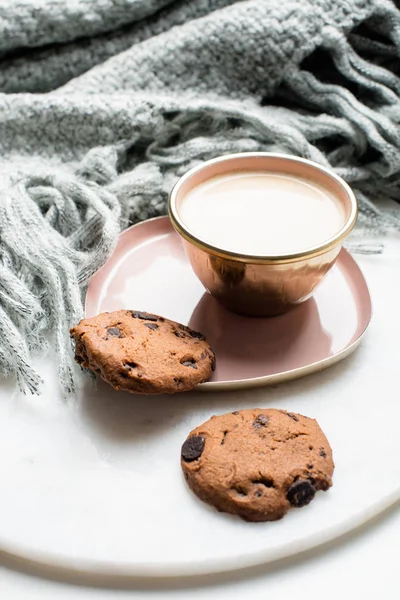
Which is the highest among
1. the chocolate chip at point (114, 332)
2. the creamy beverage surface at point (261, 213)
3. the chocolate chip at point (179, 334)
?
the creamy beverage surface at point (261, 213)

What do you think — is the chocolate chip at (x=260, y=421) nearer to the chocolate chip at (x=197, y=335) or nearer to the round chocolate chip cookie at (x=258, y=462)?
the round chocolate chip cookie at (x=258, y=462)

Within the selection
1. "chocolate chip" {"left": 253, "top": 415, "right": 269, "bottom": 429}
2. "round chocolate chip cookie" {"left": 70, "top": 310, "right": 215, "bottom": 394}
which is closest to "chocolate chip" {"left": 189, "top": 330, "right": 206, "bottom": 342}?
"round chocolate chip cookie" {"left": 70, "top": 310, "right": 215, "bottom": 394}

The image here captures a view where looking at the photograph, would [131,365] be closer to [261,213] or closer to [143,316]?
[143,316]

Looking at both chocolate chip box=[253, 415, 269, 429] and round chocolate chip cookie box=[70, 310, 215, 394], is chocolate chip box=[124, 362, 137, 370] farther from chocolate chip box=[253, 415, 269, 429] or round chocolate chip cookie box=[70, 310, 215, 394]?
chocolate chip box=[253, 415, 269, 429]

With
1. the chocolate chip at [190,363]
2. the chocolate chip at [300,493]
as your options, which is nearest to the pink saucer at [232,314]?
the chocolate chip at [190,363]

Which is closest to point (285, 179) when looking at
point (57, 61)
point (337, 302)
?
point (337, 302)

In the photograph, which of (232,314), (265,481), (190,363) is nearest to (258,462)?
(265,481)
